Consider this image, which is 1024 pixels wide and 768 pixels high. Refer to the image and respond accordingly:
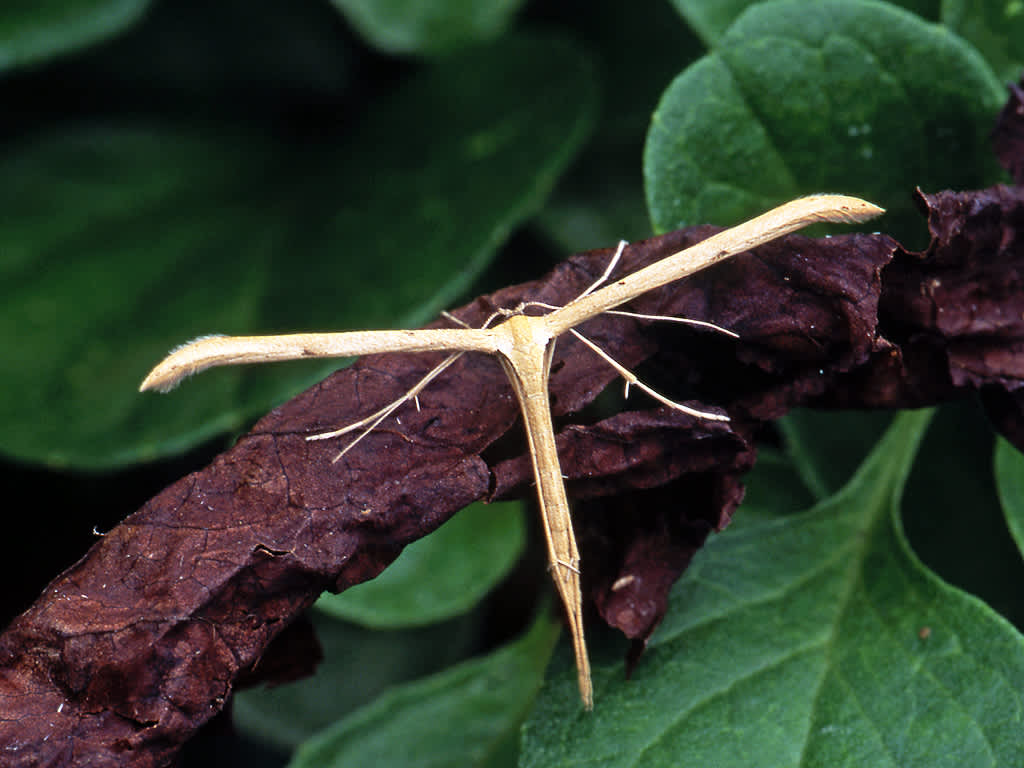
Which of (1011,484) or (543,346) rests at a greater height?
(543,346)

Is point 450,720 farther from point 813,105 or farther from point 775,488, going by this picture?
point 813,105

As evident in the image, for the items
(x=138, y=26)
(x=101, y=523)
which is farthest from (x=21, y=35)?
(x=101, y=523)

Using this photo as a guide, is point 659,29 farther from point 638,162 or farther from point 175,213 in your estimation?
point 175,213

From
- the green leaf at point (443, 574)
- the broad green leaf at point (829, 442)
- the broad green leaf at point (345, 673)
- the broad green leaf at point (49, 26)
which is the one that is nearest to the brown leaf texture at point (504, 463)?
the broad green leaf at point (829, 442)

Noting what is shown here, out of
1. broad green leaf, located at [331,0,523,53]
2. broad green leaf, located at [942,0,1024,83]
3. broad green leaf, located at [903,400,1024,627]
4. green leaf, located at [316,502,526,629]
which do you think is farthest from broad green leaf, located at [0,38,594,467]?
broad green leaf, located at [903,400,1024,627]

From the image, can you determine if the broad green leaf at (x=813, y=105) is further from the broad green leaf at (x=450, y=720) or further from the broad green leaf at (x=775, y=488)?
the broad green leaf at (x=450, y=720)

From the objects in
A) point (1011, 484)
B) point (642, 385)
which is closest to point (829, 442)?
point (1011, 484)

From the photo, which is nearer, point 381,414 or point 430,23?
point 381,414

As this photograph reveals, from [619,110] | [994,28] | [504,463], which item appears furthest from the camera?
[619,110]
